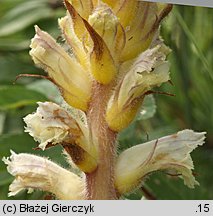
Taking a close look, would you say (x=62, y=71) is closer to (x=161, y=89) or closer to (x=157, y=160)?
(x=157, y=160)

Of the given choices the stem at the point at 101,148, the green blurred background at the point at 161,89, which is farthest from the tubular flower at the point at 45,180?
the green blurred background at the point at 161,89

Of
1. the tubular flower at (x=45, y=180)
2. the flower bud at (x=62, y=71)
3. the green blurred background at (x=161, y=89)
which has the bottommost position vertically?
the tubular flower at (x=45, y=180)

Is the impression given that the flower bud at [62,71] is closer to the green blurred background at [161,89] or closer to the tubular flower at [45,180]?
the tubular flower at [45,180]

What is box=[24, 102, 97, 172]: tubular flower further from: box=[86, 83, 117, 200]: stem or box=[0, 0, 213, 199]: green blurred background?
box=[0, 0, 213, 199]: green blurred background

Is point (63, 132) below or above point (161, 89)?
below

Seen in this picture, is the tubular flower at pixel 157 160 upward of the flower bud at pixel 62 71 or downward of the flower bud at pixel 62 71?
downward

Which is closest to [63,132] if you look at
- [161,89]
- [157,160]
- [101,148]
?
[101,148]

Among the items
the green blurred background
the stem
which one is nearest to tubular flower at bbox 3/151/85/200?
the stem
